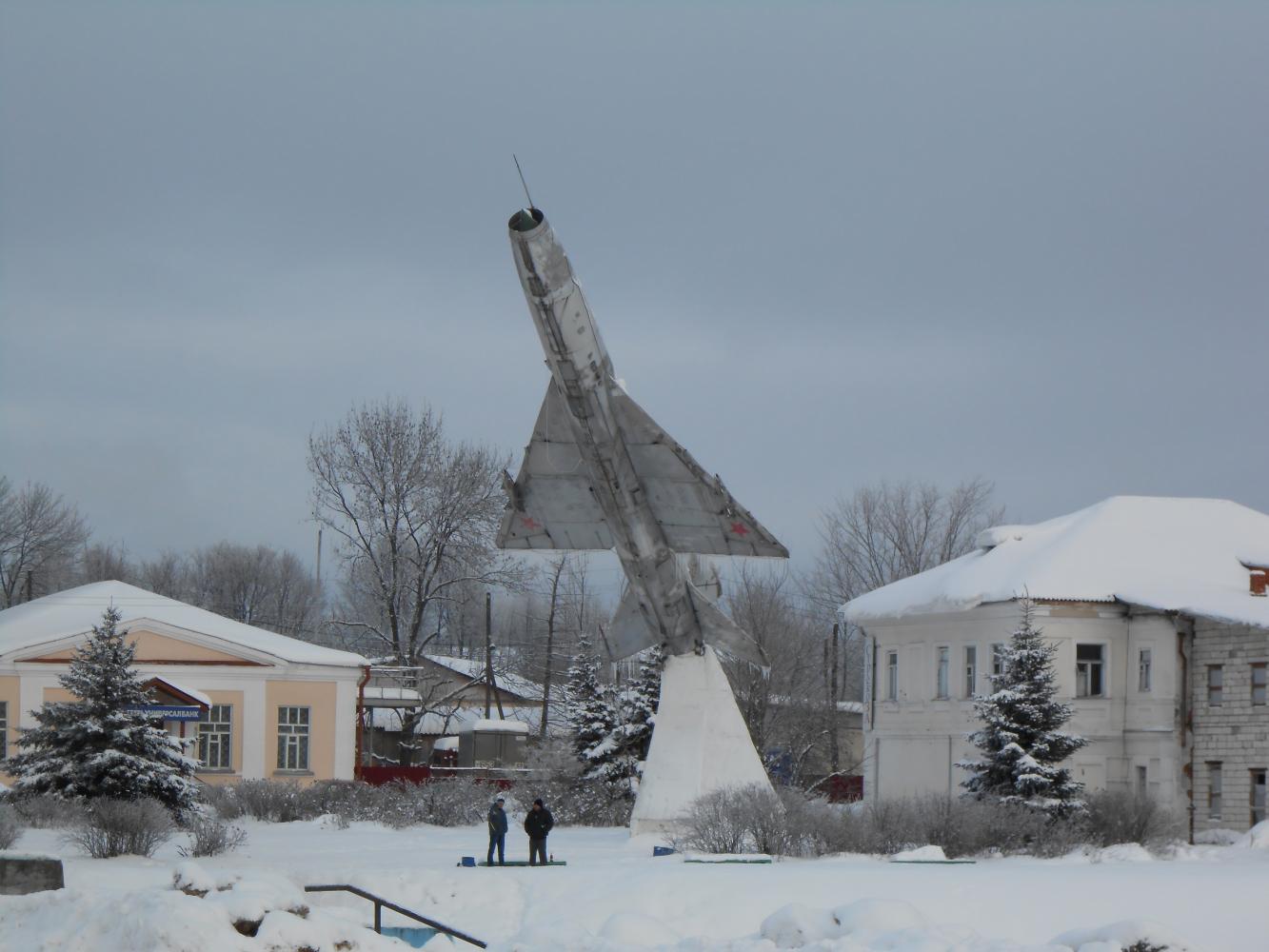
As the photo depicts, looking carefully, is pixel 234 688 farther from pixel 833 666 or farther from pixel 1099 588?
pixel 833 666

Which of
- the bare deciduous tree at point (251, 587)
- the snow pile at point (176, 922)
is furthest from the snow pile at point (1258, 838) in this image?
the bare deciduous tree at point (251, 587)

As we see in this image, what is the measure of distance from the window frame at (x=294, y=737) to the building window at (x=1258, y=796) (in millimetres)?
18659

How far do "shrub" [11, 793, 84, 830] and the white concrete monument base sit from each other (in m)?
7.62

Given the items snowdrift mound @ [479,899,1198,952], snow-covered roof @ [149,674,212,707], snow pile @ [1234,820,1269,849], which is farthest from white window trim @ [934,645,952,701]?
snowdrift mound @ [479,899,1198,952]

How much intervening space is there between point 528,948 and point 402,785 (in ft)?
65.0

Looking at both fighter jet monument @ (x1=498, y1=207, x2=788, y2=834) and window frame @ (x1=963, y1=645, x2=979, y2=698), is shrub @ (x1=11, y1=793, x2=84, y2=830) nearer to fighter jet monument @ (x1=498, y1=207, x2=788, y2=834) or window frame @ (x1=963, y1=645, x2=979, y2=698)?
fighter jet monument @ (x1=498, y1=207, x2=788, y2=834)

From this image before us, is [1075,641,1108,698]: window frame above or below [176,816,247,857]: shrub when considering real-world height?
above

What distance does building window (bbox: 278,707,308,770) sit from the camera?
34156 mm

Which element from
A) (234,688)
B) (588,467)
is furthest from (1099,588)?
(234,688)

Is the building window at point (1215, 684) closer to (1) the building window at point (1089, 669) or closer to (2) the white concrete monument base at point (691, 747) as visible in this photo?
(1) the building window at point (1089, 669)

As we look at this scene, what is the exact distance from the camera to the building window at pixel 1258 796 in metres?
27.0

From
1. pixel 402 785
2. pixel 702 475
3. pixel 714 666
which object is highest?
pixel 702 475

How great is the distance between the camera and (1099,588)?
1184 inches

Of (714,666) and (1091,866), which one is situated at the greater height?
(714,666)
